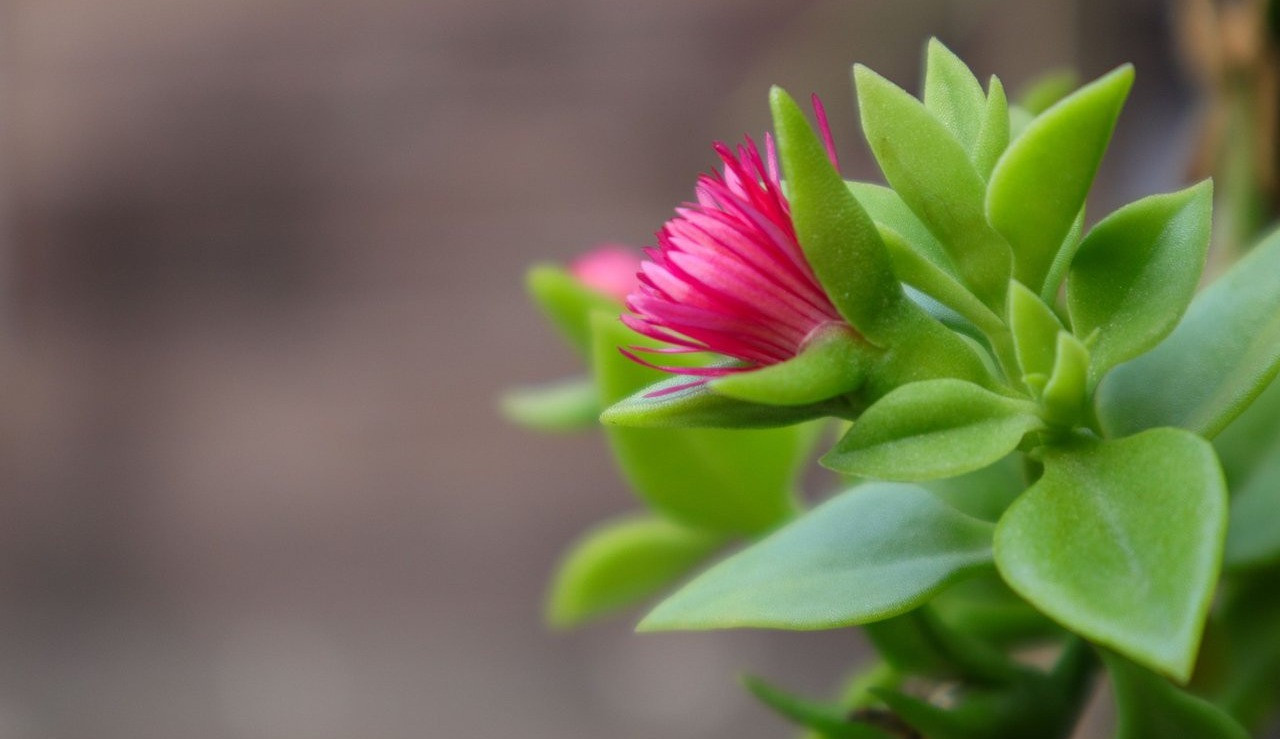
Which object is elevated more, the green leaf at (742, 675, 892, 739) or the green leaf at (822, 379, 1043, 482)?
the green leaf at (822, 379, 1043, 482)

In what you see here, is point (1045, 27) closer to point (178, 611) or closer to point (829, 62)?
point (829, 62)

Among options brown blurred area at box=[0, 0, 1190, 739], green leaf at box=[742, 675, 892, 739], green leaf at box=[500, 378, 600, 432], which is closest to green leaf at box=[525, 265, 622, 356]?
green leaf at box=[500, 378, 600, 432]

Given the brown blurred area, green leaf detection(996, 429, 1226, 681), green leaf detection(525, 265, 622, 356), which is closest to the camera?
green leaf detection(996, 429, 1226, 681)

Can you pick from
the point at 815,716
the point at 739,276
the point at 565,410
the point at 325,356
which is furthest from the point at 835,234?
the point at 325,356

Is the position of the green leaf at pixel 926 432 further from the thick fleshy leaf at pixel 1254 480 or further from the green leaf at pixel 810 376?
the thick fleshy leaf at pixel 1254 480

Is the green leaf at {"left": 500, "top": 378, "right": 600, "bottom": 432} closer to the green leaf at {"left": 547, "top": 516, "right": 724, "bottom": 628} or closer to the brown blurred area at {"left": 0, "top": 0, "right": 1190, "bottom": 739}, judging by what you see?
the green leaf at {"left": 547, "top": 516, "right": 724, "bottom": 628}
